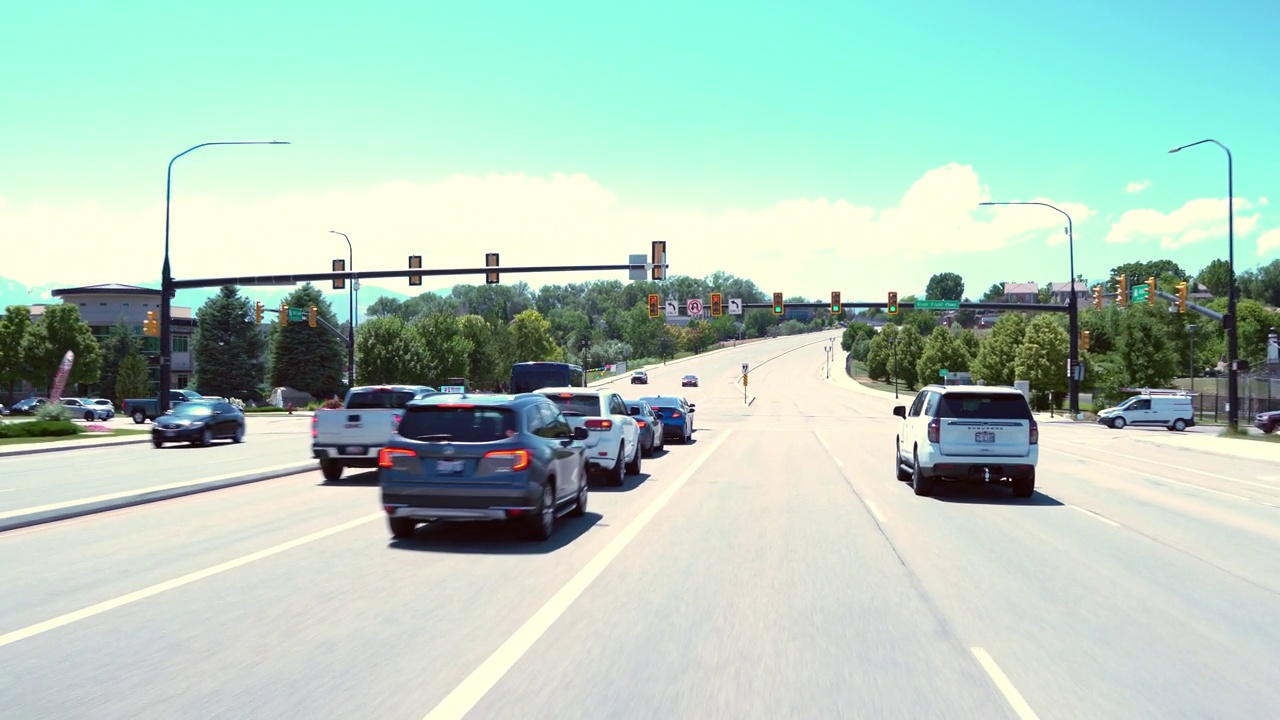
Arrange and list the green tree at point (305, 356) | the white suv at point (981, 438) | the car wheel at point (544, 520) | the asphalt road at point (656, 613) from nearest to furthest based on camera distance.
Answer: the asphalt road at point (656, 613), the car wheel at point (544, 520), the white suv at point (981, 438), the green tree at point (305, 356)

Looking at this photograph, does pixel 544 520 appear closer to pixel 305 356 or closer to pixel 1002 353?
pixel 1002 353

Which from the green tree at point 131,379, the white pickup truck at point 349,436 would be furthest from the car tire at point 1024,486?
the green tree at point 131,379

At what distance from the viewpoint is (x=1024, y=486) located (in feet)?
55.5

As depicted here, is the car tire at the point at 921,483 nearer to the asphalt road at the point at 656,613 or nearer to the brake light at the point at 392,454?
the asphalt road at the point at 656,613

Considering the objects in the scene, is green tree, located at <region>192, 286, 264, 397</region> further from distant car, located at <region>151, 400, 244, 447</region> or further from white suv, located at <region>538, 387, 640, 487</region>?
white suv, located at <region>538, 387, 640, 487</region>

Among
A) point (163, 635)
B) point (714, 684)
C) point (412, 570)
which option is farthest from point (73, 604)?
point (714, 684)

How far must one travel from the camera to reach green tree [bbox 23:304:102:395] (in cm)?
8562

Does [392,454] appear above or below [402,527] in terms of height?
above

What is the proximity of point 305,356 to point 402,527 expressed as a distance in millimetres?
84538

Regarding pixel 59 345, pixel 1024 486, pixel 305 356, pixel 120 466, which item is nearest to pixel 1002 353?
pixel 305 356

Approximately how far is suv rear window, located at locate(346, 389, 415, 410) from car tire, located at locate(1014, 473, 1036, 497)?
11.8m

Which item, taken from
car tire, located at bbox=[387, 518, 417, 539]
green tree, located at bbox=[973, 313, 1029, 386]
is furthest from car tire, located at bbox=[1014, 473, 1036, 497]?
green tree, located at bbox=[973, 313, 1029, 386]

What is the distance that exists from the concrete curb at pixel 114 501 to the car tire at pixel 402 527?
5107 mm

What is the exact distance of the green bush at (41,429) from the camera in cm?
3412
